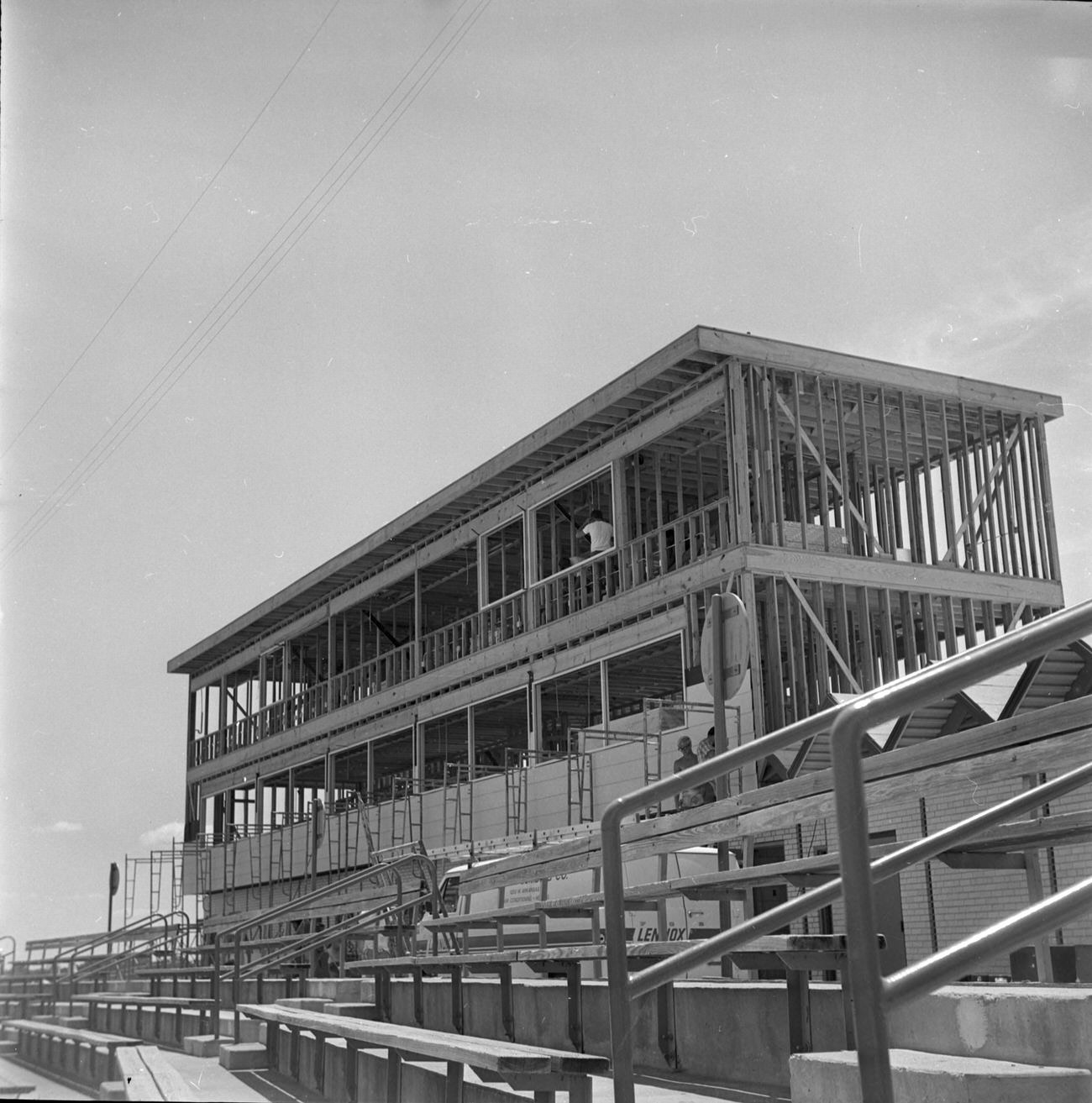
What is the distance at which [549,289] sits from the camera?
13.1 m

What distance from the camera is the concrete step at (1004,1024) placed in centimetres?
360

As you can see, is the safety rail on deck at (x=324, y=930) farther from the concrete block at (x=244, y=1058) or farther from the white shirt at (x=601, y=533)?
the white shirt at (x=601, y=533)

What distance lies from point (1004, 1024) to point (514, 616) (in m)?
20.4

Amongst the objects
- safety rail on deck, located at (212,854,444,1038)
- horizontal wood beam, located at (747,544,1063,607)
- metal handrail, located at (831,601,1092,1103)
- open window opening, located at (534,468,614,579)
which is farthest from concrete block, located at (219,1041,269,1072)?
open window opening, located at (534,468,614,579)

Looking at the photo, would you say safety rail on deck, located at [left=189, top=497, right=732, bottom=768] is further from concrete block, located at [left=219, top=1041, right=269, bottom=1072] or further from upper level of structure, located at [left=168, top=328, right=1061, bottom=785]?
concrete block, located at [left=219, top=1041, right=269, bottom=1072]

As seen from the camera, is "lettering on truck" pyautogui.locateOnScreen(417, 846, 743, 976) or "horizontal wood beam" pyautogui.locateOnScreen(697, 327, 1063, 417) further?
"horizontal wood beam" pyautogui.locateOnScreen(697, 327, 1063, 417)

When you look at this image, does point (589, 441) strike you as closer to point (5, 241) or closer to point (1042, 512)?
point (1042, 512)

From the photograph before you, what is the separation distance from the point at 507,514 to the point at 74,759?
532 inches

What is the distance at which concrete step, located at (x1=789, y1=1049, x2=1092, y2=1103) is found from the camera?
11.1 feet

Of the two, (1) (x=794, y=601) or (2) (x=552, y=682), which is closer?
(1) (x=794, y=601)

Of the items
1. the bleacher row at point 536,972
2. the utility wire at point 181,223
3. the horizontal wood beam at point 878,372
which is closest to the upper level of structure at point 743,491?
the horizontal wood beam at point 878,372

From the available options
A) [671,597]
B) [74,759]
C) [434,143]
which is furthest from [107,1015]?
[434,143]

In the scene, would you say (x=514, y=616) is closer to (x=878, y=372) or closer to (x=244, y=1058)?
(x=878, y=372)

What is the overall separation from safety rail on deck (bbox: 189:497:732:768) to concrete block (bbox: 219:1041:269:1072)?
9882 millimetres
